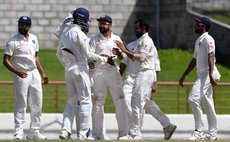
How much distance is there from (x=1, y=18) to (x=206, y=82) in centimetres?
1903

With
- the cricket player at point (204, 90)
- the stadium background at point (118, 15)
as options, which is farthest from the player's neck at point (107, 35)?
the stadium background at point (118, 15)

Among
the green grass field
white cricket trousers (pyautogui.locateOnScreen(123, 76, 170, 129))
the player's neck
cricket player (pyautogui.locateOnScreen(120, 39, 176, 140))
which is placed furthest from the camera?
the green grass field

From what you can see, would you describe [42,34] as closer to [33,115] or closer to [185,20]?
[185,20]

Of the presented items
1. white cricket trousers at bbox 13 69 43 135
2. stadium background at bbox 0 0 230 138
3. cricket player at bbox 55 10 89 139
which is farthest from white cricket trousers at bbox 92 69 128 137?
stadium background at bbox 0 0 230 138

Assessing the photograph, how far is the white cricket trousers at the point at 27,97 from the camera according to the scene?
1410cm

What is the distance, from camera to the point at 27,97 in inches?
564

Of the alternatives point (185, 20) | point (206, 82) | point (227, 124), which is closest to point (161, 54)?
point (185, 20)

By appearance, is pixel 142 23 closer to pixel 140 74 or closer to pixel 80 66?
pixel 140 74

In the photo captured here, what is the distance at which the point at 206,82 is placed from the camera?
14.6 m

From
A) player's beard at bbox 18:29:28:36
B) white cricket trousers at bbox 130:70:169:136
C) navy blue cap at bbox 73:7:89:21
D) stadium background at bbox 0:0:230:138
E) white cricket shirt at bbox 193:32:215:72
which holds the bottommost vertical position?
stadium background at bbox 0:0:230:138

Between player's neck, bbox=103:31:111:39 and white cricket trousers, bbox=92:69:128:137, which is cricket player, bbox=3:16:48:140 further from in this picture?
player's neck, bbox=103:31:111:39

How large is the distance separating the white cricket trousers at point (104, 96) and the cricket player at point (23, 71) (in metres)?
0.84

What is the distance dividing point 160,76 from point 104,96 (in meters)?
13.1

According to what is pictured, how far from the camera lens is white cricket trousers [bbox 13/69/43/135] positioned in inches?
555
